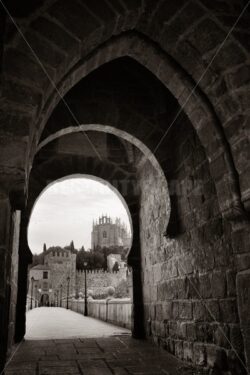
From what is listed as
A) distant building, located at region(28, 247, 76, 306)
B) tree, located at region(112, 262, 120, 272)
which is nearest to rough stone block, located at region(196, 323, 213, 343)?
distant building, located at region(28, 247, 76, 306)

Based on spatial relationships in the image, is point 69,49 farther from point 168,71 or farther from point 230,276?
point 230,276

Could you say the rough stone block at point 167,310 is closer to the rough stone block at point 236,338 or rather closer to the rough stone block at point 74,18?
the rough stone block at point 236,338

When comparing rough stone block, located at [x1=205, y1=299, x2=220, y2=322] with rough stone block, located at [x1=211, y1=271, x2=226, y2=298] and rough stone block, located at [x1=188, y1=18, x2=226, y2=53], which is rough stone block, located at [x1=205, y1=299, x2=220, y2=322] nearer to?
rough stone block, located at [x1=211, y1=271, x2=226, y2=298]

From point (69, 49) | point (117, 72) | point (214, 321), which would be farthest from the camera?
point (117, 72)

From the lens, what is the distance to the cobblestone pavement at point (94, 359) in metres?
3.72

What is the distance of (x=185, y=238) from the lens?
431cm

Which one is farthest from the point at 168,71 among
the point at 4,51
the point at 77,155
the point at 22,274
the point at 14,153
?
the point at 22,274

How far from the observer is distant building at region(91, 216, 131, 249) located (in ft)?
314

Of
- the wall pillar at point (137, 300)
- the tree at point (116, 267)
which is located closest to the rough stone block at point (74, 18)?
the wall pillar at point (137, 300)

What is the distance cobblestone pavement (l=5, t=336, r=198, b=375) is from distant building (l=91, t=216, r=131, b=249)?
89.7 meters

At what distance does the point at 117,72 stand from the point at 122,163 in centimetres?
202

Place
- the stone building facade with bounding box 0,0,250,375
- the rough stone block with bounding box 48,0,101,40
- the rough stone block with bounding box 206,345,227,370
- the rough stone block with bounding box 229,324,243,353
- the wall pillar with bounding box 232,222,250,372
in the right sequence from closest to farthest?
the stone building facade with bounding box 0,0,250,375, the rough stone block with bounding box 48,0,101,40, the wall pillar with bounding box 232,222,250,372, the rough stone block with bounding box 229,324,243,353, the rough stone block with bounding box 206,345,227,370

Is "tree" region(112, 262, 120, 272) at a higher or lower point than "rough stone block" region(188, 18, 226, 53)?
higher

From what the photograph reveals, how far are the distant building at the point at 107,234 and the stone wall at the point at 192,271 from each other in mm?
90059
